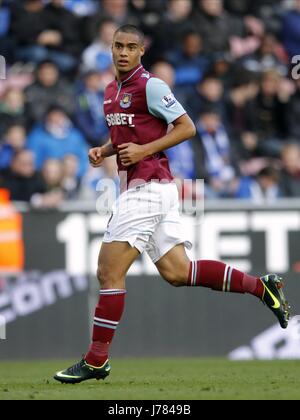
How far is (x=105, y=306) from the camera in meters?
7.32

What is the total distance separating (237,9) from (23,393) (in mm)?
10883

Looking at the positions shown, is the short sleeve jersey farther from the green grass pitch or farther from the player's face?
the green grass pitch

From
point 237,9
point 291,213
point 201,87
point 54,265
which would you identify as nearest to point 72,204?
point 54,265

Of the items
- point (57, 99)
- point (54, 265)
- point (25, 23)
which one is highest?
point (25, 23)

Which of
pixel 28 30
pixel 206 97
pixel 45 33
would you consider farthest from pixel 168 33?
pixel 28 30

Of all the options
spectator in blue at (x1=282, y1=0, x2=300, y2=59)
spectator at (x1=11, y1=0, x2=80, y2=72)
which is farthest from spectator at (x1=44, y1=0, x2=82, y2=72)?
spectator in blue at (x1=282, y1=0, x2=300, y2=59)

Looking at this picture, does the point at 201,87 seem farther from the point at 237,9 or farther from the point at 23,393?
the point at 23,393

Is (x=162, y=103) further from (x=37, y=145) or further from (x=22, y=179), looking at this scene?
(x=37, y=145)

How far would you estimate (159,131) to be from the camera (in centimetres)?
748

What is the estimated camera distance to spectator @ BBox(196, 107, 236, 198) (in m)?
13.2

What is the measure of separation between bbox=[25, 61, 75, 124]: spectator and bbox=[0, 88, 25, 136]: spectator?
0.17 m

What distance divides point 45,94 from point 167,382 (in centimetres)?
691
